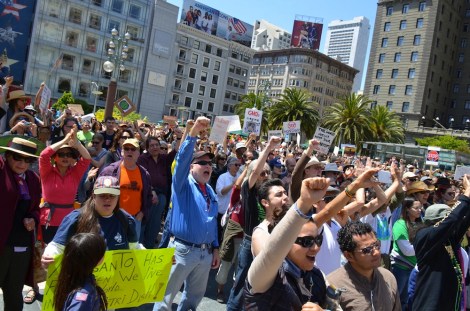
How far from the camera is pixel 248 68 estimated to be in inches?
3391

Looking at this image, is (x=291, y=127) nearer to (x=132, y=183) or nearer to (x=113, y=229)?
(x=132, y=183)

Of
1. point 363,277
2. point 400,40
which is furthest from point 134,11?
point 363,277

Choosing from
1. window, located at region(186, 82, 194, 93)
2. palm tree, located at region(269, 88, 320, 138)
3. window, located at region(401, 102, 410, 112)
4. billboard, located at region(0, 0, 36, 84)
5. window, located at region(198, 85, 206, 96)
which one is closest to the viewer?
palm tree, located at region(269, 88, 320, 138)

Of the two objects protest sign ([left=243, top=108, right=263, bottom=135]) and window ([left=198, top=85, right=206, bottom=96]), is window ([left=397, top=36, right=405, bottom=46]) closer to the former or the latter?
window ([left=198, top=85, right=206, bottom=96])

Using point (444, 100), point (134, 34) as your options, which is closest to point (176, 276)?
point (134, 34)

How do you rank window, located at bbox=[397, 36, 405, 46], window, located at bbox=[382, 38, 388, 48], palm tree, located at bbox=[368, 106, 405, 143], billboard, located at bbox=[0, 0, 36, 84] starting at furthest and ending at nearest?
window, located at bbox=[382, 38, 388, 48], window, located at bbox=[397, 36, 405, 46], palm tree, located at bbox=[368, 106, 405, 143], billboard, located at bbox=[0, 0, 36, 84]

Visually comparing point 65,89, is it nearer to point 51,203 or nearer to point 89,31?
point 89,31

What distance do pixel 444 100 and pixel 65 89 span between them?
200 feet

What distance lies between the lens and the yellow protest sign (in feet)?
12.3

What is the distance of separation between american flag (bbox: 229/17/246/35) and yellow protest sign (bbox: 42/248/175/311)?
279 ft

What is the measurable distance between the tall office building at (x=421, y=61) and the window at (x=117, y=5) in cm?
4216

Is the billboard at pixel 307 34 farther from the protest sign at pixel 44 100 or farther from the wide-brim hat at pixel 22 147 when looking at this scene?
the wide-brim hat at pixel 22 147

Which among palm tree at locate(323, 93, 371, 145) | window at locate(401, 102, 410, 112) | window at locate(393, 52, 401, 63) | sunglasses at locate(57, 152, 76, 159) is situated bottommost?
sunglasses at locate(57, 152, 76, 159)

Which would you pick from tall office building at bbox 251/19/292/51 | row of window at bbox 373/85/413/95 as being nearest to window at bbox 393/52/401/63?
row of window at bbox 373/85/413/95
